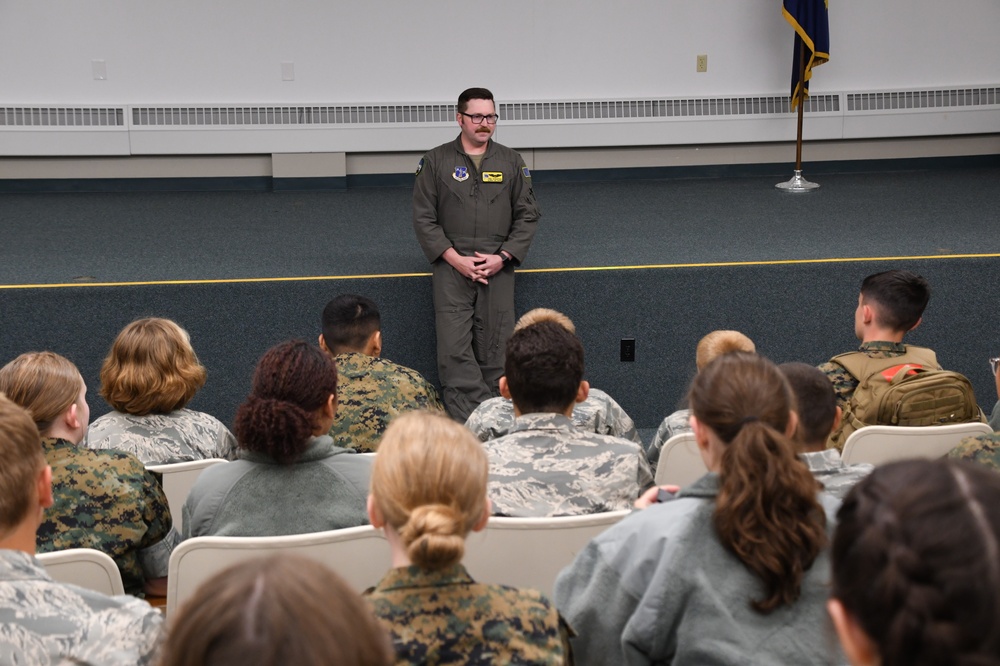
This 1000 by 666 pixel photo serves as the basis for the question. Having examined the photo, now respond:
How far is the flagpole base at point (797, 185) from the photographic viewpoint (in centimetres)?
634

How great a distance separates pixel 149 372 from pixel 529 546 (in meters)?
1.19

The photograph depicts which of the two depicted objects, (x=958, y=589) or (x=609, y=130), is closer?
(x=958, y=589)

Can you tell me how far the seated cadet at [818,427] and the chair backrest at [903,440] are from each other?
0.39 meters

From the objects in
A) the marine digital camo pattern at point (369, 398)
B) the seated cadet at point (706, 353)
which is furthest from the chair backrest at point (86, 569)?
the seated cadet at point (706, 353)

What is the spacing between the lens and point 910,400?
8.98ft

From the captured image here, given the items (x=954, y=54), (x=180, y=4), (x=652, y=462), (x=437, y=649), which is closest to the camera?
(x=437, y=649)

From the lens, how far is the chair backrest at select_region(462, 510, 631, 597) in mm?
1816

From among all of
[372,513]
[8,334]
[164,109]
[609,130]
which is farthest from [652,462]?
[164,109]

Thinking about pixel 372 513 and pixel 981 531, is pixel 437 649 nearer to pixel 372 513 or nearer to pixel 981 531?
pixel 372 513

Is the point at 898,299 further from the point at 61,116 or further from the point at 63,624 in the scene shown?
the point at 61,116

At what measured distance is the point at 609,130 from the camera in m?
6.76

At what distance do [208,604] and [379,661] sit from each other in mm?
142

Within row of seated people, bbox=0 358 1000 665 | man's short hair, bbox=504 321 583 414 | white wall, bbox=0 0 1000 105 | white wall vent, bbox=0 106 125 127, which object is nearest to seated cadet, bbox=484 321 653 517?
man's short hair, bbox=504 321 583 414

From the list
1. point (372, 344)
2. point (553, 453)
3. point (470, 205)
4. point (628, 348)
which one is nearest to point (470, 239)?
point (470, 205)
